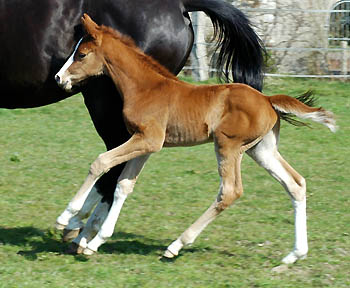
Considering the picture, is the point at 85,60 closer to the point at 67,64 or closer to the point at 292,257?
the point at 67,64

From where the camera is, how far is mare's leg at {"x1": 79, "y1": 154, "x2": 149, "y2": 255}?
489cm

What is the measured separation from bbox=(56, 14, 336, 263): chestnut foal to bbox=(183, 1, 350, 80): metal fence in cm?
730

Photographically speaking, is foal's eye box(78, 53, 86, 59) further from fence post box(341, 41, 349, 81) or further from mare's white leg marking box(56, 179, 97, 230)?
fence post box(341, 41, 349, 81)

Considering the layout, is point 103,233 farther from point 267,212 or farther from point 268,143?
point 267,212

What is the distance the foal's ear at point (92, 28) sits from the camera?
4.90 m

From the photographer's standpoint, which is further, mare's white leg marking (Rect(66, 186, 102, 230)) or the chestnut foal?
mare's white leg marking (Rect(66, 186, 102, 230))

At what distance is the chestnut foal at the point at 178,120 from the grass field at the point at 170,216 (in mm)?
249

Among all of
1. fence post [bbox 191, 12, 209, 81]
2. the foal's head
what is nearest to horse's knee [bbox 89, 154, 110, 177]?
the foal's head

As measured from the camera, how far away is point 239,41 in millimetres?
5484

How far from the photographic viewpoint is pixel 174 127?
192 inches

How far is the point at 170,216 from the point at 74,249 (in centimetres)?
111

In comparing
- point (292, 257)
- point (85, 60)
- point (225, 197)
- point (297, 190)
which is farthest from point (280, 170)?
point (85, 60)

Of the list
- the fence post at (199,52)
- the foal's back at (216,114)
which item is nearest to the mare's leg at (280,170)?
the foal's back at (216,114)

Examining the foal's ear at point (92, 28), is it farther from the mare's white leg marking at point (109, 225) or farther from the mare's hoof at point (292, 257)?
the mare's hoof at point (292, 257)
